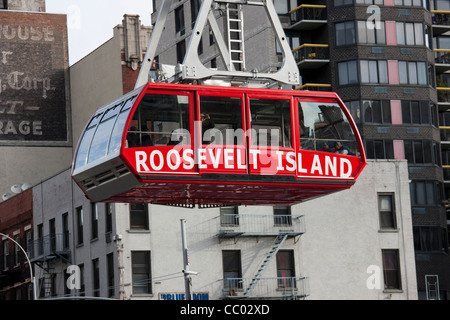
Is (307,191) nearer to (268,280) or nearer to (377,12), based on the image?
(268,280)

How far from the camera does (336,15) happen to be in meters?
82.9

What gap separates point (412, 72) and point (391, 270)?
1173 inches

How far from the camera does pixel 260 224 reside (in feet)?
182

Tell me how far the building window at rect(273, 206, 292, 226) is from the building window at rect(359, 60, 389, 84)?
90.9ft

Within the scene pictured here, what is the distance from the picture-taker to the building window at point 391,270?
56.0 metres

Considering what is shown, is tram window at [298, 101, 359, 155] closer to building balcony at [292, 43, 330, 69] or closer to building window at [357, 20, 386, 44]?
building balcony at [292, 43, 330, 69]

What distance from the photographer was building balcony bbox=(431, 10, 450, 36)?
8962 centimetres

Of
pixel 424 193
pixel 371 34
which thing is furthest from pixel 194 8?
pixel 424 193

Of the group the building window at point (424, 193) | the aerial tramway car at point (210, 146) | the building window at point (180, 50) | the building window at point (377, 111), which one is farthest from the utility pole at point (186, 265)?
the building window at point (180, 50)

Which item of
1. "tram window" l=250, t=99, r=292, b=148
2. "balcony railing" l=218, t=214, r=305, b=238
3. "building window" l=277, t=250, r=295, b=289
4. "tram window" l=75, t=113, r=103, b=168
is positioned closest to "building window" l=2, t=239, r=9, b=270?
"balcony railing" l=218, t=214, r=305, b=238

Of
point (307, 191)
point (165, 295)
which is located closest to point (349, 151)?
Result: point (307, 191)

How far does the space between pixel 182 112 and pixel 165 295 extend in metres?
28.7

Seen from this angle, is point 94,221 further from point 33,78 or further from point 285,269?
point 33,78
